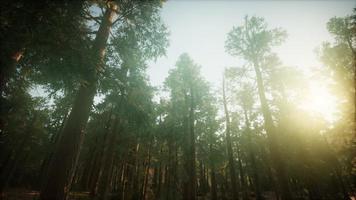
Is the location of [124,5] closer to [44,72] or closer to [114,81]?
[114,81]

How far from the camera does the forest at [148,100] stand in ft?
21.6

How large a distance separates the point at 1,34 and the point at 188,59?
18.7 m

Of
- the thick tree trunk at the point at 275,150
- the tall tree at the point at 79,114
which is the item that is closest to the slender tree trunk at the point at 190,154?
the thick tree trunk at the point at 275,150

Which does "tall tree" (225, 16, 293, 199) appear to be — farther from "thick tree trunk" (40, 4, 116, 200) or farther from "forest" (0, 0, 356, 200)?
"thick tree trunk" (40, 4, 116, 200)

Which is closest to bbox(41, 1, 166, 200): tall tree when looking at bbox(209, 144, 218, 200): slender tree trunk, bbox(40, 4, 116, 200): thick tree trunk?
bbox(40, 4, 116, 200): thick tree trunk

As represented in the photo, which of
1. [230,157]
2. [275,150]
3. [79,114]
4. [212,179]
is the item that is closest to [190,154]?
[230,157]

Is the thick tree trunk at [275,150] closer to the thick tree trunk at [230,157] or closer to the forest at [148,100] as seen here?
the forest at [148,100]

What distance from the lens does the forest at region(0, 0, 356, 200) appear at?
6.58 meters

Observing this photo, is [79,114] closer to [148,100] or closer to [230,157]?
[148,100]

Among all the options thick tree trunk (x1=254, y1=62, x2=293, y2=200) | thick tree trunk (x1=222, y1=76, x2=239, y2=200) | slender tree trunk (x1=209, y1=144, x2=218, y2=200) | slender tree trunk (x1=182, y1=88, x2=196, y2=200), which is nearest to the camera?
thick tree trunk (x1=254, y1=62, x2=293, y2=200)

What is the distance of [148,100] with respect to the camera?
17.6m

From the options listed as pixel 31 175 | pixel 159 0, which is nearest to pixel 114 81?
pixel 159 0

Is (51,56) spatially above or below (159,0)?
below

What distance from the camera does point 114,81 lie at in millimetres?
8391
